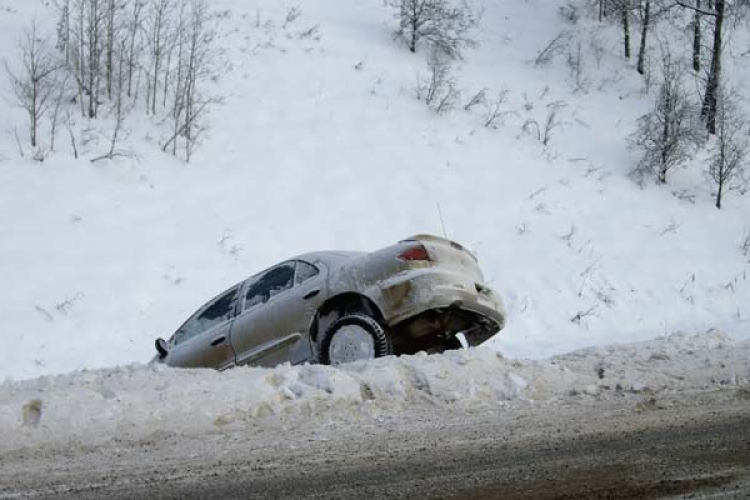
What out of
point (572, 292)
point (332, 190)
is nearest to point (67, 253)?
point (332, 190)

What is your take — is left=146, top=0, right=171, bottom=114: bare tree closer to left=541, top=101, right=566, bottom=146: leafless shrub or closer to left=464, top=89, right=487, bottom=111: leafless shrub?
left=464, top=89, right=487, bottom=111: leafless shrub

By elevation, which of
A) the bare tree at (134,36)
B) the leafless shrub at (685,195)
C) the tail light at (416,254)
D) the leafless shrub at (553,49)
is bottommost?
the tail light at (416,254)

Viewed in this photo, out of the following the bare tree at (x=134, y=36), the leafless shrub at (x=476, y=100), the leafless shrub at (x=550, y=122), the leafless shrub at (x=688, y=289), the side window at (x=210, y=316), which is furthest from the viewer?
the leafless shrub at (x=476, y=100)

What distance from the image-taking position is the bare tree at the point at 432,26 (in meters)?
21.2

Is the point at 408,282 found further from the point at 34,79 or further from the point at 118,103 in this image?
the point at 34,79

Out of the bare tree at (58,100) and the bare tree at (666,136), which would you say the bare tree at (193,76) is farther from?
the bare tree at (666,136)

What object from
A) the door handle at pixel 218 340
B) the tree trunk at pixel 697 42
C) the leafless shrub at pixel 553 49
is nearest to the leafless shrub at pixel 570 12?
the leafless shrub at pixel 553 49

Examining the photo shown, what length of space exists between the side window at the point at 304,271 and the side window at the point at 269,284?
0.07 metres

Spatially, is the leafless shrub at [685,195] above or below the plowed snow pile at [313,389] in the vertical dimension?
above

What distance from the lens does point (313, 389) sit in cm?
550

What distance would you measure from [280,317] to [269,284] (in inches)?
19.1

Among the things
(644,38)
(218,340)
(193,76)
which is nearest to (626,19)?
(644,38)

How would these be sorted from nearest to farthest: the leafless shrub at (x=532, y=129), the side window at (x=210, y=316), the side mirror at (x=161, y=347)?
the side window at (x=210, y=316) < the side mirror at (x=161, y=347) < the leafless shrub at (x=532, y=129)

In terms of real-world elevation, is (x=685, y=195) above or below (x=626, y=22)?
below
